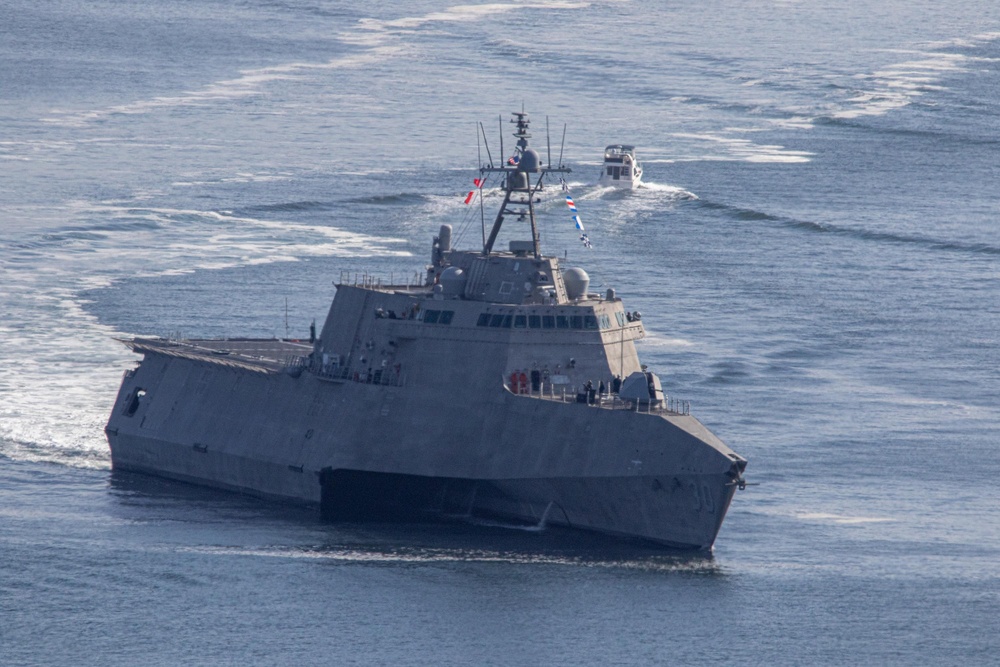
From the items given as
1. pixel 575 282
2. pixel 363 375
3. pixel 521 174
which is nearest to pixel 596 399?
pixel 575 282

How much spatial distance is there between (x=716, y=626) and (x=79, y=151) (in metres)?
78.1

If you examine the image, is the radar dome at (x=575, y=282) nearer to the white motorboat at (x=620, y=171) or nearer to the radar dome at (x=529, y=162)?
the radar dome at (x=529, y=162)

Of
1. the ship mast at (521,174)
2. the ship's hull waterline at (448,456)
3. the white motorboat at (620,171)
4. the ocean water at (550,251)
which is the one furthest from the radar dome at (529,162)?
the white motorboat at (620,171)

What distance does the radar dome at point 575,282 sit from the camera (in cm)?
6325

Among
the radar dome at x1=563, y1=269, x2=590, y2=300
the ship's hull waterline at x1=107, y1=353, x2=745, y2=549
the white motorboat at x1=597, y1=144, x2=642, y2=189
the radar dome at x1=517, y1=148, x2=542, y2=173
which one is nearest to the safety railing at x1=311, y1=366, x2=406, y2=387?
the ship's hull waterline at x1=107, y1=353, x2=745, y2=549

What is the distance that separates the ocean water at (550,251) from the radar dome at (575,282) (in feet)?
26.0

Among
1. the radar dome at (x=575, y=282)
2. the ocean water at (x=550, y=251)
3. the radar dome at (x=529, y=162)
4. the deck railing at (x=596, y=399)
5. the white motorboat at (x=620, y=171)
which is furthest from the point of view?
the white motorboat at (x=620, y=171)

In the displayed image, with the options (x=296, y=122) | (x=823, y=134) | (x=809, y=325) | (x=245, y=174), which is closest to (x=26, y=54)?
(x=296, y=122)

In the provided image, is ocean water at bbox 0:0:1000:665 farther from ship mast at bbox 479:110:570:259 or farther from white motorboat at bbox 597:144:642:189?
ship mast at bbox 479:110:570:259

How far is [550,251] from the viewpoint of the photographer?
315ft

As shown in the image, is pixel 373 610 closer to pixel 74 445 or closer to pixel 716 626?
pixel 716 626

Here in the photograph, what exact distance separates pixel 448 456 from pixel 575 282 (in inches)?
274

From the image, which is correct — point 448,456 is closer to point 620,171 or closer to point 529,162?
point 529,162

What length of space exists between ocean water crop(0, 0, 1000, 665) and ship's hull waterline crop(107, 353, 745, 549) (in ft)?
3.60
